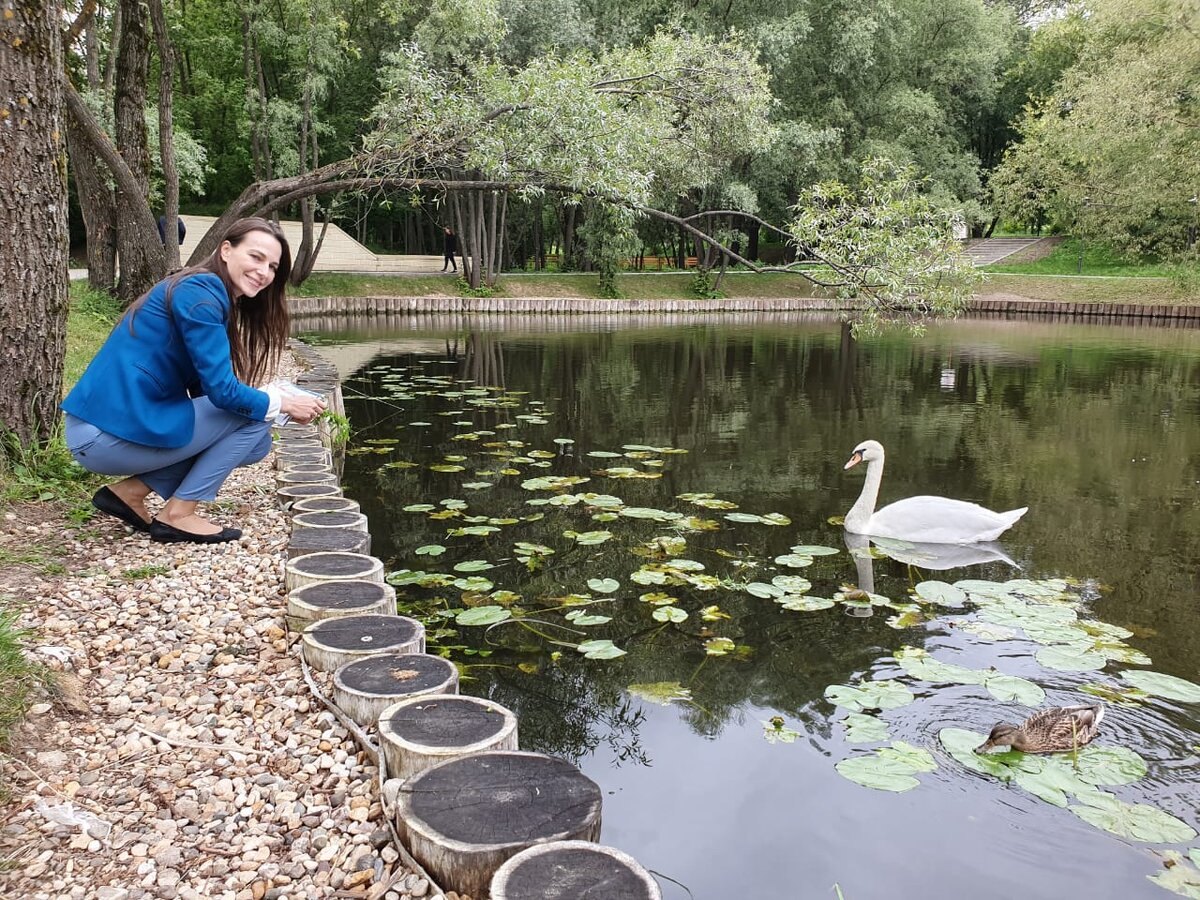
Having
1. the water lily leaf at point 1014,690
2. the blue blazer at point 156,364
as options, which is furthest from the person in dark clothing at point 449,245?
the water lily leaf at point 1014,690

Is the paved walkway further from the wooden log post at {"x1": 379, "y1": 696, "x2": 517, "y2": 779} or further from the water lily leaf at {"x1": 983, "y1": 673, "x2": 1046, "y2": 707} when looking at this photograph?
the wooden log post at {"x1": 379, "y1": 696, "x2": 517, "y2": 779}

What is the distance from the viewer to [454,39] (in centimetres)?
2261

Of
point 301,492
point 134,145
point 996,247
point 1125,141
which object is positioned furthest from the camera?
point 996,247

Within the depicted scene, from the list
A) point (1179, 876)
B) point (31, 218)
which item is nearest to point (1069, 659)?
point (1179, 876)

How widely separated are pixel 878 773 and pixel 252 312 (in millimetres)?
3700

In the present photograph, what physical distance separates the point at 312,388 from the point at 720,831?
759cm

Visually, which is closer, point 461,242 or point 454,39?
point 454,39

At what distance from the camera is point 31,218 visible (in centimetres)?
472

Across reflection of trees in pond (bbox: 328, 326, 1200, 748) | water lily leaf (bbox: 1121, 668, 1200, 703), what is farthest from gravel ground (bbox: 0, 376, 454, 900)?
water lily leaf (bbox: 1121, 668, 1200, 703)

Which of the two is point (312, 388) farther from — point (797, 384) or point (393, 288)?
point (393, 288)

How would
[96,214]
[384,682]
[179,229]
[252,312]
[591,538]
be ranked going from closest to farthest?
[384,682]
[252,312]
[591,538]
[96,214]
[179,229]

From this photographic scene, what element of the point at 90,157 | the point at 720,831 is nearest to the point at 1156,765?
the point at 720,831

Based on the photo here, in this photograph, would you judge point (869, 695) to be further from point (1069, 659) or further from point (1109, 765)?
point (1069, 659)

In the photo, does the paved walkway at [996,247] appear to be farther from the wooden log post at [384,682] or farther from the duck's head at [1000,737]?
the wooden log post at [384,682]
